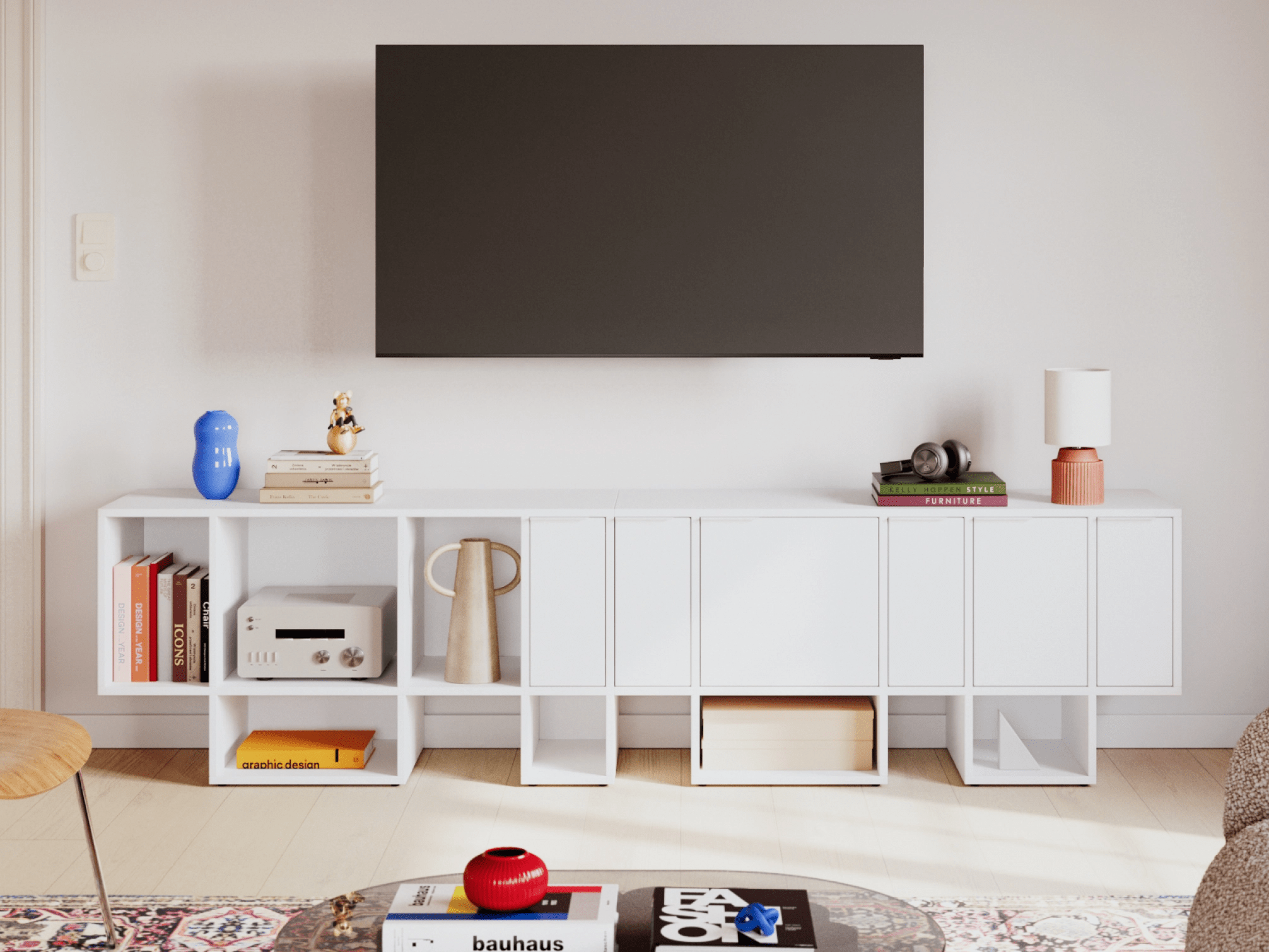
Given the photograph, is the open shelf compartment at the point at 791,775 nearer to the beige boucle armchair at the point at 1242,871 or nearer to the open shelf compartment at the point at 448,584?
the open shelf compartment at the point at 448,584

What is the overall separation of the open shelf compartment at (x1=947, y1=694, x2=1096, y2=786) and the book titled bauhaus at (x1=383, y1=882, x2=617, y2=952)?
69.8 inches

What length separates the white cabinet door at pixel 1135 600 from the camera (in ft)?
10.0

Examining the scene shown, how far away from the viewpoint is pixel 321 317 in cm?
338

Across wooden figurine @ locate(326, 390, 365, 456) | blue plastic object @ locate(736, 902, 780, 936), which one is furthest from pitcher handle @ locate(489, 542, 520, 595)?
blue plastic object @ locate(736, 902, 780, 936)

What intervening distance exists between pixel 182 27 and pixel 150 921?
2293 millimetres

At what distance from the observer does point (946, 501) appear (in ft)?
10.2

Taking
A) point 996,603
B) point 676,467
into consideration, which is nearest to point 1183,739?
point 996,603

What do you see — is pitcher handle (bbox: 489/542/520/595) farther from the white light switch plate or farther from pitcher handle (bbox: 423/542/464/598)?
the white light switch plate

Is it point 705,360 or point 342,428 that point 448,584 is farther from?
point 705,360

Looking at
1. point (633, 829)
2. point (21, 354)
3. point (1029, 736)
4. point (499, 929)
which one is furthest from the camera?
point (1029, 736)

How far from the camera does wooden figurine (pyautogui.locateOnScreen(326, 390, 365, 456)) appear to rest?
10.3ft

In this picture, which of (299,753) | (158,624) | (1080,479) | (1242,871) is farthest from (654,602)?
(1242,871)

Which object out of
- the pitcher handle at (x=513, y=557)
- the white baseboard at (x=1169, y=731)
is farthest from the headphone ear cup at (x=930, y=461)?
the pitcher handle at (x=513, y=557)

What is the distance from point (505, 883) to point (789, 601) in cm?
161
